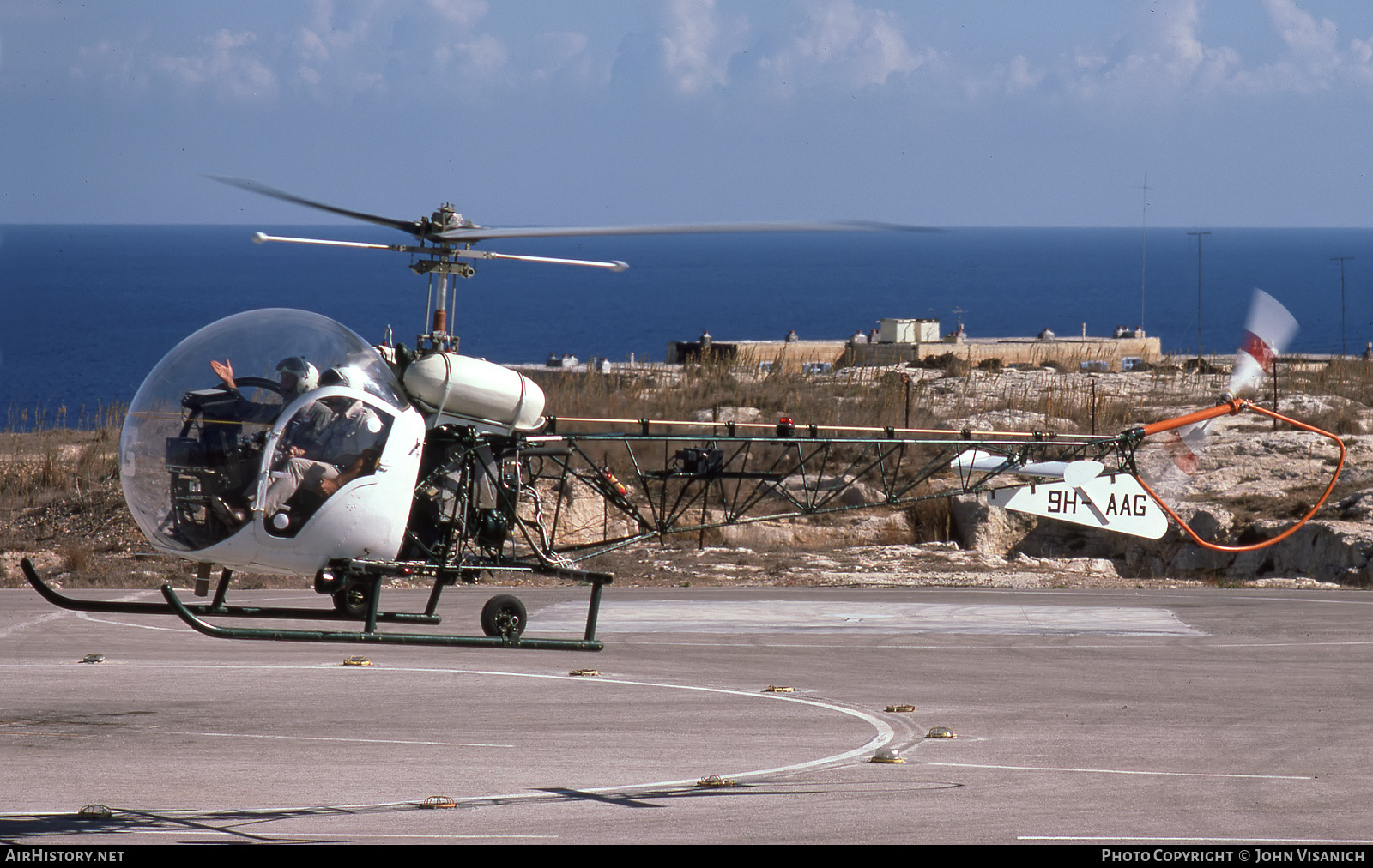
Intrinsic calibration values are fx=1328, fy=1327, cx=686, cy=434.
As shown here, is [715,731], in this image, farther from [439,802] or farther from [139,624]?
[139,624]

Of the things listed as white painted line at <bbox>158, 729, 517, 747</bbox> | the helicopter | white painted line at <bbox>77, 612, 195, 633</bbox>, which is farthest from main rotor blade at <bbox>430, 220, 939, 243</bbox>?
white painted line at <bbox>77, 612, 195, 633</bbox>

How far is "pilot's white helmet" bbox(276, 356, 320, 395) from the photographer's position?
11.1 m

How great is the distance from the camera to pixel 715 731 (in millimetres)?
Answer: 15609

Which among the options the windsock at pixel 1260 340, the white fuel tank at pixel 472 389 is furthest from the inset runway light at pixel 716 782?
the windsock at pixel 1260 340

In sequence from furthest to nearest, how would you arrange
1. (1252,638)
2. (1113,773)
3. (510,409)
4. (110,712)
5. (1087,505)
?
1. (1252,638)
2. (1087,505)
3. (110,712)
4. (1113,773)
5. (510,409)

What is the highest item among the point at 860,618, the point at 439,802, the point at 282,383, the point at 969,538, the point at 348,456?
the point at 282,383

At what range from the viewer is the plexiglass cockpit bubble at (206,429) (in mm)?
10812

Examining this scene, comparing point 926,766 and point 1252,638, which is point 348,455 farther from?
point 1252,638

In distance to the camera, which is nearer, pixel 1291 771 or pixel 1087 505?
pixel 1291 771

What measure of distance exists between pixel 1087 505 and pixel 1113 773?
17.2 ft

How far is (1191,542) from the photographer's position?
31.6 metres

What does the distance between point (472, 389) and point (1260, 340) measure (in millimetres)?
11814

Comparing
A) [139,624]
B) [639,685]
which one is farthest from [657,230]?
[139,624]
